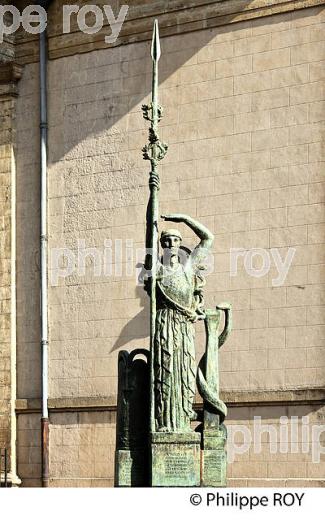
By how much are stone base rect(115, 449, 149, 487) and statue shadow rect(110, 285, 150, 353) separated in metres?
6.82

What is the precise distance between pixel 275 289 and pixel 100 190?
12.5 ft

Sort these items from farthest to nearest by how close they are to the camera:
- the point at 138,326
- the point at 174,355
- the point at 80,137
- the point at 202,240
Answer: the point at 80,137 < the point at 138,326 < the point at 202,240 < the point at 174,355

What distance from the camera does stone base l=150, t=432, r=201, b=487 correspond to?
19.4 meters

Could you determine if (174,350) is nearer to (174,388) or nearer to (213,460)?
(174,388)

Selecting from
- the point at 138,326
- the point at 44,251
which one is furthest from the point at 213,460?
the point at 44,251

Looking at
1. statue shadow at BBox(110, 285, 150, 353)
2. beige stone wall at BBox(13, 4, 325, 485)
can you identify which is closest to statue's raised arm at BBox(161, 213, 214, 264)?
beige stone wall at BBox(13, 4, 325, 485)

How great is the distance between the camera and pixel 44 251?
2823 cm

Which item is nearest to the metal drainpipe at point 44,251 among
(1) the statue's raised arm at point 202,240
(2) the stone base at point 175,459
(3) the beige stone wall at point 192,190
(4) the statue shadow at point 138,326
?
(3) the beige stone wall at point 192,190

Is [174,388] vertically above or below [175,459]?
above

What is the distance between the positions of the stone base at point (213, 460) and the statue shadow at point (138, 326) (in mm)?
7204

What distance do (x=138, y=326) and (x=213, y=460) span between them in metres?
7.57

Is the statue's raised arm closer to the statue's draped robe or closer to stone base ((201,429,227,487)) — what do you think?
the statue's draped robe

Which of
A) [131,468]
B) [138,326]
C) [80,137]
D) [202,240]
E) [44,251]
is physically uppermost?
[80,137]
